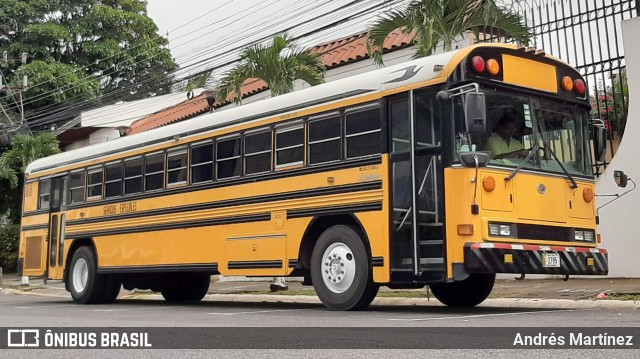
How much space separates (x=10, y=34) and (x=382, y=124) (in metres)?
38.8

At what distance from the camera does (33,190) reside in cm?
1784

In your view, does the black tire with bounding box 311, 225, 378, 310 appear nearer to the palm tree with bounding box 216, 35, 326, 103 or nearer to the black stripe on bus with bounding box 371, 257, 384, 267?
the black stripe on bus with bounding box 371, 257, 384, 267

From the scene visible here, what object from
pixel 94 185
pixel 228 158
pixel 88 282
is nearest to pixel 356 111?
pixel 228 158

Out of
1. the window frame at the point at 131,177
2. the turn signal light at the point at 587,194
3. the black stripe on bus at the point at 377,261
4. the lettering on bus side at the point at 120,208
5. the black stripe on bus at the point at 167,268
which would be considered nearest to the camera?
the black stripe on bus at the point at 377,261

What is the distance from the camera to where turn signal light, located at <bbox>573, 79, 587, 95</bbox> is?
11.3m

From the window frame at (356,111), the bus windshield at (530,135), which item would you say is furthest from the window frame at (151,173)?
the bus windshield at (530,135)

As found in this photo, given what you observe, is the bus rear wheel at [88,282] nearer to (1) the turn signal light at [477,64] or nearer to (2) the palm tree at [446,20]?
(2) the palm tree at [446,20]

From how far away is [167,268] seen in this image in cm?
1399

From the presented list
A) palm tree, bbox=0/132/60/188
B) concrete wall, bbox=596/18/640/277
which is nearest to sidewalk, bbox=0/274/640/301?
concrete wall, bbox=596/18/640/277

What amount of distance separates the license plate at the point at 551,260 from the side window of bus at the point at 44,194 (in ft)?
35.7

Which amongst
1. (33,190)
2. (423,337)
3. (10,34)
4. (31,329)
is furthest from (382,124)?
(10,34)

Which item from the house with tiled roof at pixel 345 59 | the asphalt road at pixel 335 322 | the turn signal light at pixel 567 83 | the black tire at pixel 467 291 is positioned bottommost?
the asphalt road at pixel 335 322

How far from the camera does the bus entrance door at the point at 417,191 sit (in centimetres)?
993

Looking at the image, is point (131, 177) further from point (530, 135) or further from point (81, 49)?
point (81, 49)
